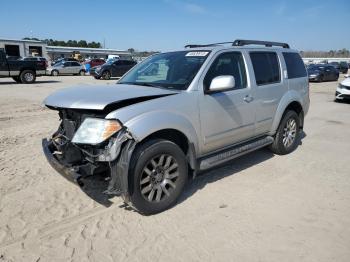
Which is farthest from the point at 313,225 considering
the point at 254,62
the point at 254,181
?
the point at 254,62

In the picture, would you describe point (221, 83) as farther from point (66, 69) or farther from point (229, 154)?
point (66, 69)

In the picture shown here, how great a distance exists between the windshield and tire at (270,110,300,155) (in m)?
2.34

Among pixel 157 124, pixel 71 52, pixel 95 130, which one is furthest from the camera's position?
pixel 71 52

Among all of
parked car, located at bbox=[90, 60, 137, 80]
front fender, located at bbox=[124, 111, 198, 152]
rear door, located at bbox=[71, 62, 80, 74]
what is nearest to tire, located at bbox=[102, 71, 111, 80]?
parked car, located at bbox=[90, 60, 137, 80]

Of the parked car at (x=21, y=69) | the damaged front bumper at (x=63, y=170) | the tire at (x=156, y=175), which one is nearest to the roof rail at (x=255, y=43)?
the tire at (x=156, y=175)

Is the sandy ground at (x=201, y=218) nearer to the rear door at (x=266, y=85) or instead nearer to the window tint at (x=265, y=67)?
the rear door at (x=266, y=85)

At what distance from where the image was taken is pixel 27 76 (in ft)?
70.6

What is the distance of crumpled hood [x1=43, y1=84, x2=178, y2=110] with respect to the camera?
11.6 feet

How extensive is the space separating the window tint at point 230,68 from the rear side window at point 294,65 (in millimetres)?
1553

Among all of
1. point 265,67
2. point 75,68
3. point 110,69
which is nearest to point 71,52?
point 75,68

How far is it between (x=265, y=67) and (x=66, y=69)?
30105 mm

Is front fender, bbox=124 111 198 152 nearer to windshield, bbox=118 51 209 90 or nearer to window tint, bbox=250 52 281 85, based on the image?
windshield, bbox=118 51 209 90

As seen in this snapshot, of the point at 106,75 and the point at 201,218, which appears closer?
the point at 201,218

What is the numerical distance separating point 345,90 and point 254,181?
34.4ft
